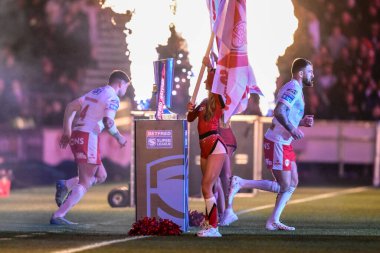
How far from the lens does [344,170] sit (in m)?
33.8

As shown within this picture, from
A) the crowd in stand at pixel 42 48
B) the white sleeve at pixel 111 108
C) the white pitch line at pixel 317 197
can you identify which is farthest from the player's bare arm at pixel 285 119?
the crowd in stand at pixel 42 48

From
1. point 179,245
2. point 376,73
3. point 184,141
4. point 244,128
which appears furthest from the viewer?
point 376,73

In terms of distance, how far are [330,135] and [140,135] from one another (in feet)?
64.4

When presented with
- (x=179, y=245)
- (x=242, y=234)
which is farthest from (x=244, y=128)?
(x=179, y=245)

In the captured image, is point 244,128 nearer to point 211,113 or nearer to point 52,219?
point 52,219

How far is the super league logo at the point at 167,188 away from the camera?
1396 cm

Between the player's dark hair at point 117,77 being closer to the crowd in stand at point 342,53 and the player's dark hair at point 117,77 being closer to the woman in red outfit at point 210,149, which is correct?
the woman in red outfit at point 210,149

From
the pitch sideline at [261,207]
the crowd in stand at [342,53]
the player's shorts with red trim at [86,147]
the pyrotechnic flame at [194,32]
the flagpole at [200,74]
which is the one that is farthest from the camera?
the crowd in stand at [342,53]

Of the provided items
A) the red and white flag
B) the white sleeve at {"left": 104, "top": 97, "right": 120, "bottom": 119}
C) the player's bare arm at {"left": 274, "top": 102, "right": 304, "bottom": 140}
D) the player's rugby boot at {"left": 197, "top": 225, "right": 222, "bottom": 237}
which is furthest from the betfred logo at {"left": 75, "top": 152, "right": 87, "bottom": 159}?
the player's rugby boot at {"left": 197, "top": 225, "right": 222, "bottom": 237}

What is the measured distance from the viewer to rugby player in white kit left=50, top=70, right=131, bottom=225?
618 inches

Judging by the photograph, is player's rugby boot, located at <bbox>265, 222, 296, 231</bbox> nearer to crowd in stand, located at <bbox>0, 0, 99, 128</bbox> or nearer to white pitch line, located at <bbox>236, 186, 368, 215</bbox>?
white pitch line, located at <bbox>236, 186, 368, 215</bbox>

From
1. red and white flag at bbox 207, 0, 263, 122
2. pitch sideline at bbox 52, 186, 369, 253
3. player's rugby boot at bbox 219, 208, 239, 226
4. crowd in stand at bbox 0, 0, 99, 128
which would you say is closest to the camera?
pitch sideline at bbox 52, 186, 369, 253

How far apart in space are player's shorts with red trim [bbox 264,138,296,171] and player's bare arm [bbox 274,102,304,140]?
454 millimetres

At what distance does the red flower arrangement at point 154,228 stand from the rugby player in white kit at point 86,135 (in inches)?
93.1
